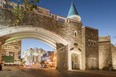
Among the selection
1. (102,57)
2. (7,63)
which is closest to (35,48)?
(7,63)

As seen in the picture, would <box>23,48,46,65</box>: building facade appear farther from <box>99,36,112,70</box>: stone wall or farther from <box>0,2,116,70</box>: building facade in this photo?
<box>0,2,116,70</box>: building facade

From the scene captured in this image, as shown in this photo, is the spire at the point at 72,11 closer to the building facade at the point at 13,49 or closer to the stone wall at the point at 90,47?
the stone wall at the point at 90,47

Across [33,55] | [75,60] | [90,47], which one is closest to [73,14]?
[90,47]

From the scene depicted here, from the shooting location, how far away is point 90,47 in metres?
27.8

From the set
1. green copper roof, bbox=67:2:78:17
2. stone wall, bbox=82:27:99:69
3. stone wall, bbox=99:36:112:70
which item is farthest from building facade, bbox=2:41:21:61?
stone wall, bbox=99:36:112:70

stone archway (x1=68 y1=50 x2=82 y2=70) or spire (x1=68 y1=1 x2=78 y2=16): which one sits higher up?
spire (x1=68 y1=1 x2=78 y2=16)

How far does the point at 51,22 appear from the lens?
81.0ft

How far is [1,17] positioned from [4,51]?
10764mm

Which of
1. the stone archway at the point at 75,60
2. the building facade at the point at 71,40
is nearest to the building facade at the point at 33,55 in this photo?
the building facade at the point at 71,40

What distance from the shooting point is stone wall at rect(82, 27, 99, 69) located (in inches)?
1067

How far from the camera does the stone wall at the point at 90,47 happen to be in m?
27.1

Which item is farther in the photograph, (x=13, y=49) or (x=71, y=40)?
(x=13, y=49)

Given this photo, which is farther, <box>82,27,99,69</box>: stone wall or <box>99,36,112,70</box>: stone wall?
<box>99,36,112,70</box>: stone wall

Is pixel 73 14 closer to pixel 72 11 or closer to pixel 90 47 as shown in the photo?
pixel 72 11
